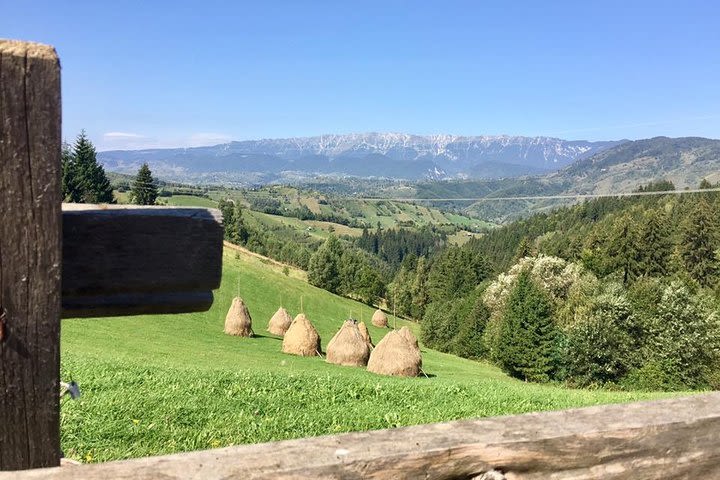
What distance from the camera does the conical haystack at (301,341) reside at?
2766cm

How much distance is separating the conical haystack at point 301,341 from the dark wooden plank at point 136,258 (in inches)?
1045

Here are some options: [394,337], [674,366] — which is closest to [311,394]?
[394,337]

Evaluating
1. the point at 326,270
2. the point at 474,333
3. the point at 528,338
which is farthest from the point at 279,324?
the point at 326,270

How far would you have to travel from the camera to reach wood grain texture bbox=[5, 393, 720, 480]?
4.07 ft

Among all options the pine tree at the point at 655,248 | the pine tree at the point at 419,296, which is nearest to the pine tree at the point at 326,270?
the pine tree at the point at 419,296

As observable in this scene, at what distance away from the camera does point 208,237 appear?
4.94 ft

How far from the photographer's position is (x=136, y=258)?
1.45 meters

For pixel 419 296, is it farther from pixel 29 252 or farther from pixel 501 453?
pixel 29 252

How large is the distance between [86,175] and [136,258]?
6008cm

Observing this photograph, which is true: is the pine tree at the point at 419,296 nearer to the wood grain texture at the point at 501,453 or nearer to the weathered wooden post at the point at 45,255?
the wood grain texture at the point at 501,453

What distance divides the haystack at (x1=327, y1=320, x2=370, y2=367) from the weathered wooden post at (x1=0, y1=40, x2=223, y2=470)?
25164 mm

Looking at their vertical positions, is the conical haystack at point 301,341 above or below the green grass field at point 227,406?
below

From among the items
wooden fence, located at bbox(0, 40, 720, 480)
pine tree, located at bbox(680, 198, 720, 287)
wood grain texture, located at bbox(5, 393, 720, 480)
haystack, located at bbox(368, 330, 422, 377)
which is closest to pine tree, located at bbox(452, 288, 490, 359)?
pine tree, located at bbox(680, 198, 720, 287)

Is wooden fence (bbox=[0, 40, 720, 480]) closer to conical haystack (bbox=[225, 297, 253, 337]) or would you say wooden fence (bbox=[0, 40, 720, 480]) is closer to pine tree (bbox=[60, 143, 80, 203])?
conical haystack (bbox=[225, 297, 253, 337])
